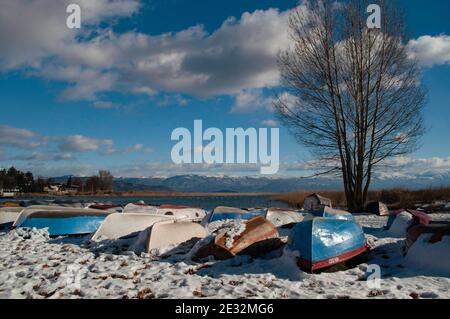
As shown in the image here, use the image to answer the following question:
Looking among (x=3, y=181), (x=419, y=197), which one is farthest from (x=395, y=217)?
(x=3, y=181)

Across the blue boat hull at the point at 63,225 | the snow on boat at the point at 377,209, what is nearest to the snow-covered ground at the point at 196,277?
the blue boat hull at the point at 63,225

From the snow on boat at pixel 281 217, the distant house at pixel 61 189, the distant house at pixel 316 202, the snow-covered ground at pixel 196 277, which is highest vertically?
the distant house at pixel 316 202

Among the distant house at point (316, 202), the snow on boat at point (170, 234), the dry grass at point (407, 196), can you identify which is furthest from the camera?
the dry grass at point (407, 196)

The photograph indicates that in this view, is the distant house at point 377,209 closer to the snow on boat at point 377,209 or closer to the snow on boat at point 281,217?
the snow on boat at point 377,209

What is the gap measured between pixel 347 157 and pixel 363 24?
7.26 meters

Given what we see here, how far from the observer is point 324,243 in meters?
7.52

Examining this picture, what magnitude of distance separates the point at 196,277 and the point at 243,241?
206 centimetres

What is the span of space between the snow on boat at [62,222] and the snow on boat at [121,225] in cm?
195

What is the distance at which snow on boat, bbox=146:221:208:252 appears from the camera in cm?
942

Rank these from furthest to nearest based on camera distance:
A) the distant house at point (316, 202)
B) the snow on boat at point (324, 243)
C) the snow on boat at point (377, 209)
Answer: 1. the distant house at point (316, 202)
2. the snow on boat at point (377, 209)
3. the snow on boat at point (324, 243)

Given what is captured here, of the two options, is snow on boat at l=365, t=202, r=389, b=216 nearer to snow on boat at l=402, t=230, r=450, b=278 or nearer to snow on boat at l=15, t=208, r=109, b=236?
snow on boat at l=402, t=230, r=450, b=278

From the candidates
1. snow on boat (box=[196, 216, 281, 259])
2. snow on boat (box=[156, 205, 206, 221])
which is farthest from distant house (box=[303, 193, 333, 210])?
snow on boat (box=[196, 216, 281, 259])

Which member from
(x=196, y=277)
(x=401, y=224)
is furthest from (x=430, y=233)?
(x=196, y=277)

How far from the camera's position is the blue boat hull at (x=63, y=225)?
12.7 metres
